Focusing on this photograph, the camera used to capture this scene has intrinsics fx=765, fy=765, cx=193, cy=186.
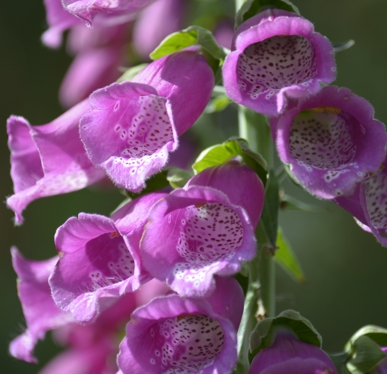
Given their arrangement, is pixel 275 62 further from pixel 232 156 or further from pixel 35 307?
pixel 35 307

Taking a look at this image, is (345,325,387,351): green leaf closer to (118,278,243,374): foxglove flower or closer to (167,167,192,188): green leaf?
(118,278,243,374): foxglove flower

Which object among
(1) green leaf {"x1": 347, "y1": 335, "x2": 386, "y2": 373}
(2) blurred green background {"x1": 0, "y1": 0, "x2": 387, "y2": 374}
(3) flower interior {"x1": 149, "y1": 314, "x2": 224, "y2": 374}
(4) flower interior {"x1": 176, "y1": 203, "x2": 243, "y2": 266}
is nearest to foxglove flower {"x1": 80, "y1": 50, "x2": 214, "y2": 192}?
(4) flower interior {"x1": 176, "y1": 203, "x2": 243, "y2": 266}

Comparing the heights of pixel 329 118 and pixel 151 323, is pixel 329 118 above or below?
above

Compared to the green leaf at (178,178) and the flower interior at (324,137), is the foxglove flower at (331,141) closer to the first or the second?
the flower interior at (324,137)

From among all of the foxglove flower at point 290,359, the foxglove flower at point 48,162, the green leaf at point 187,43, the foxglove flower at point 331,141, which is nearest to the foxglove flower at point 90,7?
the green leaf at point 187,43

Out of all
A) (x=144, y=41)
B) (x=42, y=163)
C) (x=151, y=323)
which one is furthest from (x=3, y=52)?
(x=151, y=323)

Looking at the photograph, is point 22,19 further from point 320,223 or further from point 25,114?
point 320,223

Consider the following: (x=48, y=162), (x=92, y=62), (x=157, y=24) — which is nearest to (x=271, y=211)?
(x=48, y=162)
